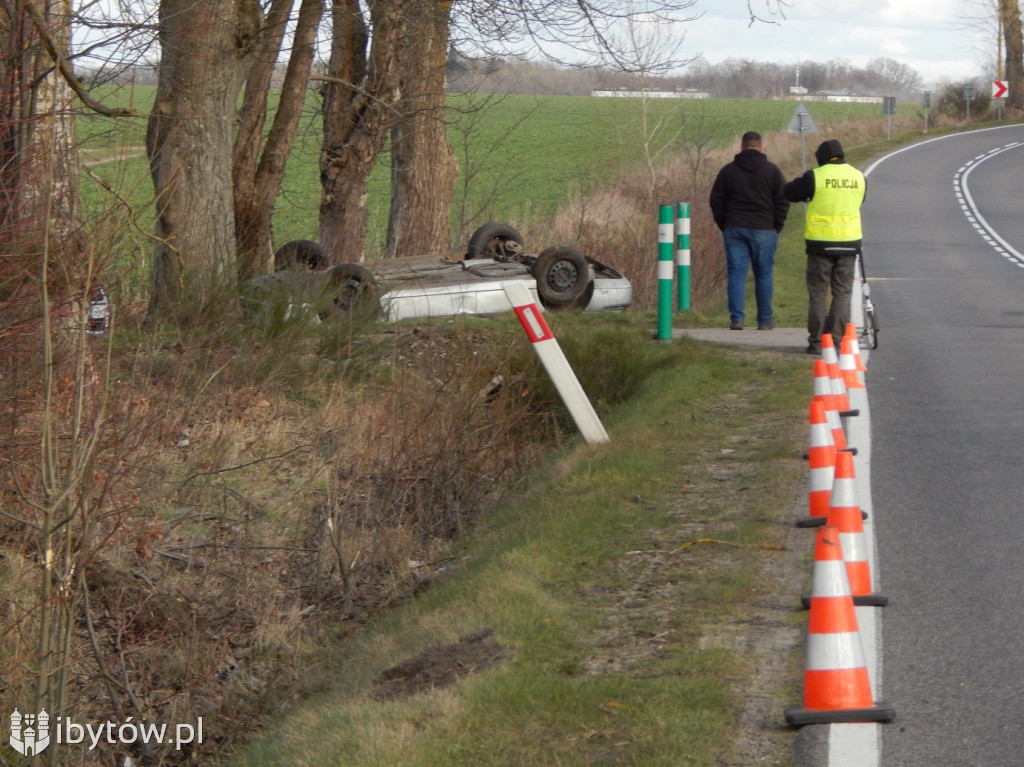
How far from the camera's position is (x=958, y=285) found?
752 inches

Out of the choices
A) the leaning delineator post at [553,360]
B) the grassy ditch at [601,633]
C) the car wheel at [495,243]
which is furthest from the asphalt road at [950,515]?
the car wheel at [495,243]

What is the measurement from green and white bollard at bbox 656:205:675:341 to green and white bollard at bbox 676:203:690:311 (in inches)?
40.7

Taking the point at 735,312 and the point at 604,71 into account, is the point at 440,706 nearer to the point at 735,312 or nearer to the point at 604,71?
the point at 735,312

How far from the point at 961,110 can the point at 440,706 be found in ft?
187

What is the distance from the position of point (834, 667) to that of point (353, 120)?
1349cm

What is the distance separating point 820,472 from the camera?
669 cm

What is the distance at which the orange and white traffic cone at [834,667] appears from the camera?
14.1 ft

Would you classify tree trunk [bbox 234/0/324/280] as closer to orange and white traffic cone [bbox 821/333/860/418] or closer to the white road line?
orange and white traffic cone [bbox 821/333/860/418]

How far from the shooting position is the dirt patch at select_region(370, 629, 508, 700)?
16.3ft

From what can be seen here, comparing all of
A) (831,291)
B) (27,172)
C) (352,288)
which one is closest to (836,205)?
(831,291)

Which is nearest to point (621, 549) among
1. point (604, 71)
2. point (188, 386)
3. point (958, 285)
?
point (188, 386)

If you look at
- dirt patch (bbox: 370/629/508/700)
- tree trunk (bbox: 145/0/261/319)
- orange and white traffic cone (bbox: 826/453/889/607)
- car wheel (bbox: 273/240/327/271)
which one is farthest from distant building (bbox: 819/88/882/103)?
dirt patch (bbox: 370/629/508/700)

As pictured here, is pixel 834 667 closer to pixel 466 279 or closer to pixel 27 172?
pixel 27 172

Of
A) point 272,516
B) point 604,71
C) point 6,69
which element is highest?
point 604,71
